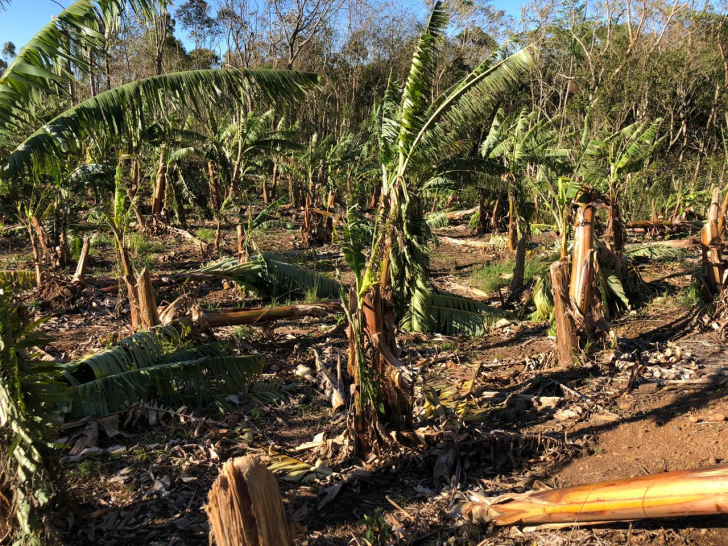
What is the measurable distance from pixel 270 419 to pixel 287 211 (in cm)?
1386

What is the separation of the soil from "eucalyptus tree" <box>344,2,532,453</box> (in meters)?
0.41

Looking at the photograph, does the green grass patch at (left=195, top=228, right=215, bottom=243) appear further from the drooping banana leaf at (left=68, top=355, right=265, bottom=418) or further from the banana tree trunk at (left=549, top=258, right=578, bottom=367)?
the banana tree trunk at (left=549, top=258, right=578, bottom=367)

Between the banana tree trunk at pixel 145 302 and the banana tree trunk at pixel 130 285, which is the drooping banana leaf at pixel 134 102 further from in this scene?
the banana tree trunk at pixel 145 302

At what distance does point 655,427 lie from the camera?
4.87 metres

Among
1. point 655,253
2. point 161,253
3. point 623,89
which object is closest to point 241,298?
point 161,253

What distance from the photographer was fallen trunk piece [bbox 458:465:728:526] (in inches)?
116

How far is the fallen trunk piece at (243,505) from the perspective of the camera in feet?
7.24

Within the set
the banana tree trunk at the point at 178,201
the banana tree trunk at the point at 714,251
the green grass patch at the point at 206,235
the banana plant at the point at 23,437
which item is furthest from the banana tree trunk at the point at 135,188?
the banana tree trunk at the point at 714,251

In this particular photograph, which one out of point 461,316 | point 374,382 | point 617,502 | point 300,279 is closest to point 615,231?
point 461,316

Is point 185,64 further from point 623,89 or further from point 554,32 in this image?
point 623,89

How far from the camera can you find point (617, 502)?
328cm

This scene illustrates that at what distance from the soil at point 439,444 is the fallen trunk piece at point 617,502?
0.41ft

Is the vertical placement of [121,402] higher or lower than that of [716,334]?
higher

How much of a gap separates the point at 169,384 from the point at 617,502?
3851mm
